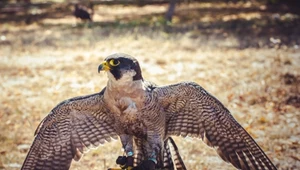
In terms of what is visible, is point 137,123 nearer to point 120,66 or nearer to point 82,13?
point 120,66

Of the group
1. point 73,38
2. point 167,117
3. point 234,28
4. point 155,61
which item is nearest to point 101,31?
point 73,38

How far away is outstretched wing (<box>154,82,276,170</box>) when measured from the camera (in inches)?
169

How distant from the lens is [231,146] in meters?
4.41

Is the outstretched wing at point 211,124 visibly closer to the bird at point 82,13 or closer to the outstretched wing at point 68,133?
the outstretched wing at point 68,133

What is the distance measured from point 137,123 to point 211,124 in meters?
0.73

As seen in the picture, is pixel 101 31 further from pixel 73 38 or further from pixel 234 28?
pixel 234 28

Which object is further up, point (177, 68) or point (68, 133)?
point (68, 133)

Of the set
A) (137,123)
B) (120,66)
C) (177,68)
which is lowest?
(177,68)

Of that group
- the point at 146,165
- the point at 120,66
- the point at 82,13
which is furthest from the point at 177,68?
the point at 82,13

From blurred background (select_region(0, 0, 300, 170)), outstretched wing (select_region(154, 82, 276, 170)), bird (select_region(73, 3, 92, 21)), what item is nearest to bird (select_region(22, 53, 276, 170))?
outstretched wing (select_region(154, 82, 276, 170))

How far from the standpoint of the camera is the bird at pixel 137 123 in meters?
4.18

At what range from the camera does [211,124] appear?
4473 mm

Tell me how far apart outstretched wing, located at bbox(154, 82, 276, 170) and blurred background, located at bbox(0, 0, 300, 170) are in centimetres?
125

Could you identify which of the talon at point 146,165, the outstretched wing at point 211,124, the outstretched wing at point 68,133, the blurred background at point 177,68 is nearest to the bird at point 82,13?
the blurred background at point 177,68
